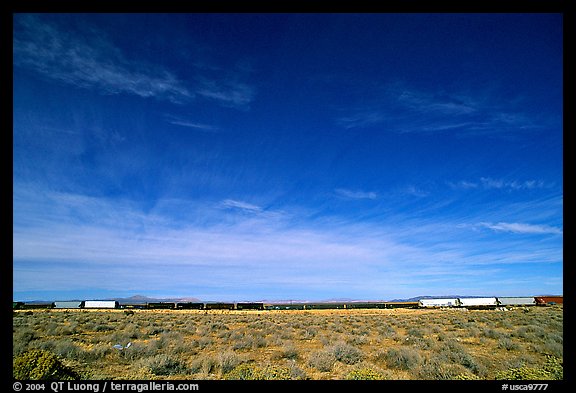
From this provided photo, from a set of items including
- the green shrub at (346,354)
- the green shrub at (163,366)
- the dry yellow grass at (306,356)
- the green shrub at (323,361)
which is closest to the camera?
the green shrub at (163,366)

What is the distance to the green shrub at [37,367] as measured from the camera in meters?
7.34

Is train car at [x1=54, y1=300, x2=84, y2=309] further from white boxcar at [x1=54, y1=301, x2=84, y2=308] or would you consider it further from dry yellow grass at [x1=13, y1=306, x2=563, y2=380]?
dry yellow grass at [x1=13, y1=306, x2=563, y2=380]

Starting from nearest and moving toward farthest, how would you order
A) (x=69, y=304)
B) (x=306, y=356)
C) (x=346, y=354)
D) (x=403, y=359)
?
(x=403, y=359) → (x=346, y=354) → (x=306, y=356) → (x=69, y=304)

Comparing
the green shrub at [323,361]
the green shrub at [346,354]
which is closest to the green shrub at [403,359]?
the green shrub at [346,354]

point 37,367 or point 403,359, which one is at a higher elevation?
point 37,367

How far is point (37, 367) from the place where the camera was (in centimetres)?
763

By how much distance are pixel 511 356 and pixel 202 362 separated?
1316cm

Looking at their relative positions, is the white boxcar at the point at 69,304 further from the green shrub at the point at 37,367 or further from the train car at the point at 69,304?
the green shrub at the point at 37,367

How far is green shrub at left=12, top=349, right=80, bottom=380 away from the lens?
734 centimetres

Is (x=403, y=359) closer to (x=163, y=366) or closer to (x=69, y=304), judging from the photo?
(x=163, y=366)

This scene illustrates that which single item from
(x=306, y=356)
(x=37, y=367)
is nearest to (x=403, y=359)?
(x=306, y=356)
